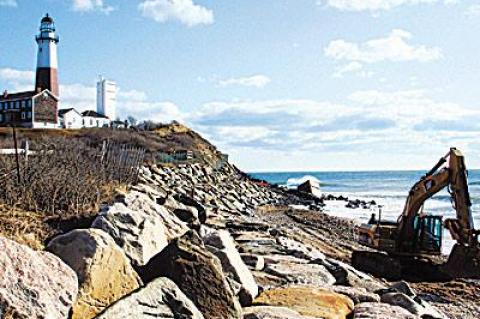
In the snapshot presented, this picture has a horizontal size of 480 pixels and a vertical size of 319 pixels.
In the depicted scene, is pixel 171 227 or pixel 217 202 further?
pixel 217 202

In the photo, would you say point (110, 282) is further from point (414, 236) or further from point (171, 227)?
point (414, 236)

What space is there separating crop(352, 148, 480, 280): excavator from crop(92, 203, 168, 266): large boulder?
922 centimetres

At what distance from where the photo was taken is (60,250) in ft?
18.1

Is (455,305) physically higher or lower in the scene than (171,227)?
lower

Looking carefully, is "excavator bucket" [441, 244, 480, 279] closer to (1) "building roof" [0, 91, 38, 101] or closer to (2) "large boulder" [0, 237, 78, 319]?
(2) "large boulder" [0, 237, 78, 319]

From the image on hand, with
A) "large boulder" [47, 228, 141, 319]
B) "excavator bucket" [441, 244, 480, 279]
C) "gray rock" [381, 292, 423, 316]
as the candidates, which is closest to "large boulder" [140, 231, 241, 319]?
"large boulder" [47, 228, 141, 319]

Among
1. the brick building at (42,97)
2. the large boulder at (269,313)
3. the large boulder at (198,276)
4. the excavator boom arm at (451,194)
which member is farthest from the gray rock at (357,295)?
the brick building at (42,97)

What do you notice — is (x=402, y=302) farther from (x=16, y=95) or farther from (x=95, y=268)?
(x=16, y=95)

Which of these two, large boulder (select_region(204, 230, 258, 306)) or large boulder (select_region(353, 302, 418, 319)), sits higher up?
large boulder (select_region(204, 230, 258, 306))

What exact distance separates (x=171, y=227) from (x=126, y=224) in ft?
5.19

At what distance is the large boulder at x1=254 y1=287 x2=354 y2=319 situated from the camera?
659cm

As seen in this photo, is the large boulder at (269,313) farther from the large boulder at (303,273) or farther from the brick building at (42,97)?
the brick building at (42,97)

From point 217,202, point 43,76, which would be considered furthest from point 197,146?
point 217,202

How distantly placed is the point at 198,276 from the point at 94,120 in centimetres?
5437
